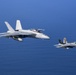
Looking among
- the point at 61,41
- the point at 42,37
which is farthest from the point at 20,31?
the point at 61,41

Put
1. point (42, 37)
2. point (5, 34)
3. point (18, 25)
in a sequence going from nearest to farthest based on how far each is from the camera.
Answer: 1. point (42, 37)
2. point (5, 34)
3. point (18, 25)

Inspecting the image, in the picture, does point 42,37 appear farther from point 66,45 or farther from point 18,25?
point 66,45

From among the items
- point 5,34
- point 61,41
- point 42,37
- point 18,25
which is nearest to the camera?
point 42,37

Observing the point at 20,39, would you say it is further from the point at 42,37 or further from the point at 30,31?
the point at 42,37

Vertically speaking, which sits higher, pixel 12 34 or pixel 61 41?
pixel 61 41

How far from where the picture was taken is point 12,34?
3.70 metres

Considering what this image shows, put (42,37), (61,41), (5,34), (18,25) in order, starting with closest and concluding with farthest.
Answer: (42,37)
(5,34)
(18,25)
(61,41)

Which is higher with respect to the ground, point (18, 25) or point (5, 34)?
point (18, 25)

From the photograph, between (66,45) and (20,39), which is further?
(66,45)

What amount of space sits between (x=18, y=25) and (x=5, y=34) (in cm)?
54

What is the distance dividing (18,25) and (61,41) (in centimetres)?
159

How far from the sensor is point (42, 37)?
11.4 ft

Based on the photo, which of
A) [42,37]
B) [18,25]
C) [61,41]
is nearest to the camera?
[42,37]

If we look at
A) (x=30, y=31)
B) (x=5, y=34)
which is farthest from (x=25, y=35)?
(x=5, y=34)
